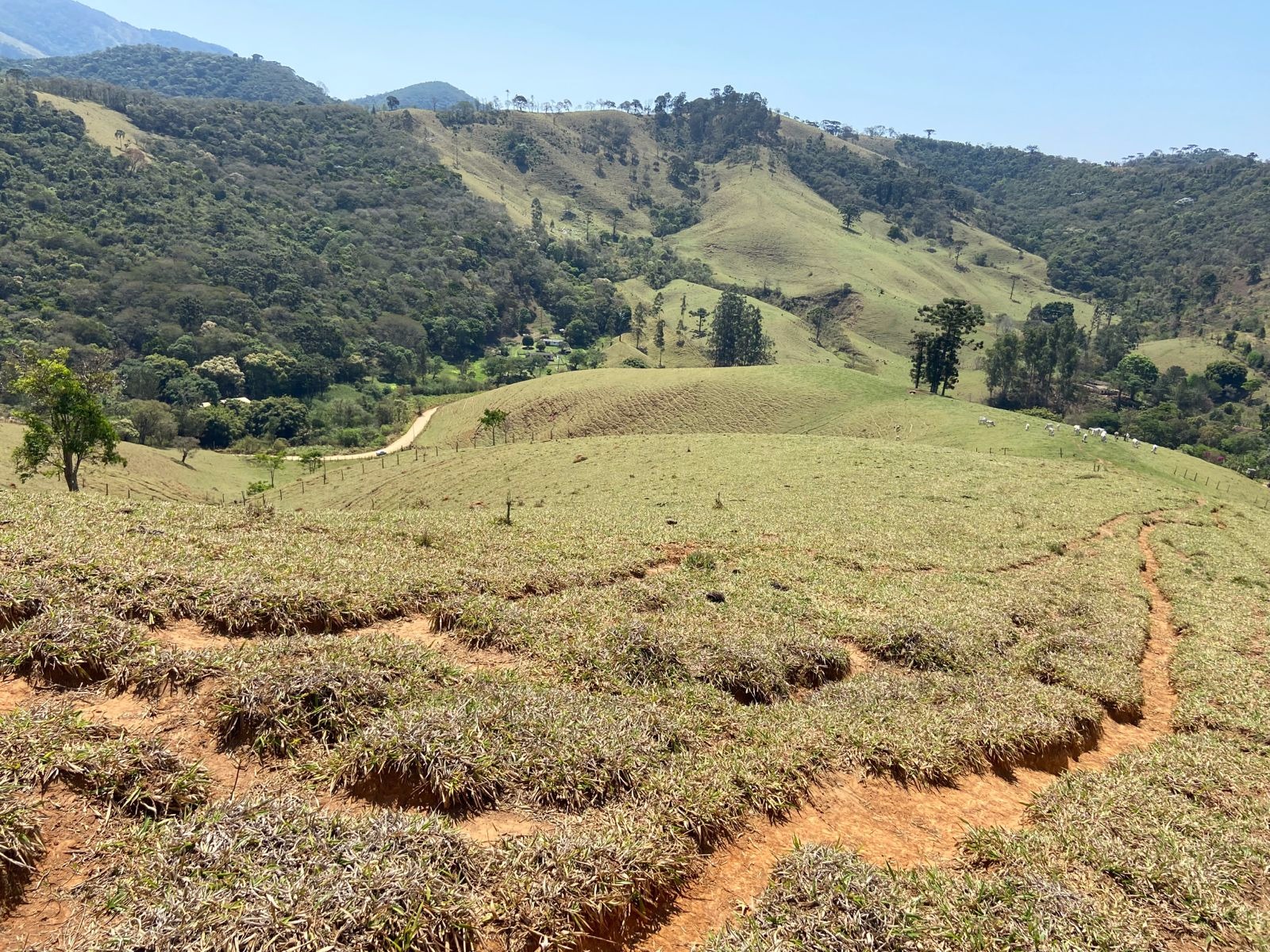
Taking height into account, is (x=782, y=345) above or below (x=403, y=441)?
above

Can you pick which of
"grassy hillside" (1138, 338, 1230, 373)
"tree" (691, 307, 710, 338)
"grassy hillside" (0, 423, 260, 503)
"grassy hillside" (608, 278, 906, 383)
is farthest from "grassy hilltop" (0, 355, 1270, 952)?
"grassy hillside" (1138, 338, 1230, 373)

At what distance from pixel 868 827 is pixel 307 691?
7400 millimetres

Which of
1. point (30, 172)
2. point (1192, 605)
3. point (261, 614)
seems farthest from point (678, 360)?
point (30, 172)

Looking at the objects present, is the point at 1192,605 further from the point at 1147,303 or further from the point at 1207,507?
the point at 1147,303

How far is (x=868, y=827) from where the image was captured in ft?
27.2

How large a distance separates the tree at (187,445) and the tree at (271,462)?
7265 mm

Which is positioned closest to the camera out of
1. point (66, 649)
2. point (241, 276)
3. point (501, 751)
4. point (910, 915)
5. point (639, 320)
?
point (910, 915)

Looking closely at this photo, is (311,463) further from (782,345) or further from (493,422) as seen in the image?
(782,345)

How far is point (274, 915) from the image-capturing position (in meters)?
4.94

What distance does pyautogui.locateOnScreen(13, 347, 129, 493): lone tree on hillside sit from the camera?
98.1 ft

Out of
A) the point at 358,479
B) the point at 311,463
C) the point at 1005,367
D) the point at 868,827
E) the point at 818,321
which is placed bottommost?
the point at 311,463

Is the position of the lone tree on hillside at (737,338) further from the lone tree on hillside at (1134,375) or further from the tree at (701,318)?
the lone tree on hillside at (1134,375)

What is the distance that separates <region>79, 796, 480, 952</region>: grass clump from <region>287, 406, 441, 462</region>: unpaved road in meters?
70.3

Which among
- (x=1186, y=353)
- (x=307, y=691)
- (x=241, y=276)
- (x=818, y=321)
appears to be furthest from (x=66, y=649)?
(x=1186, y=353)
